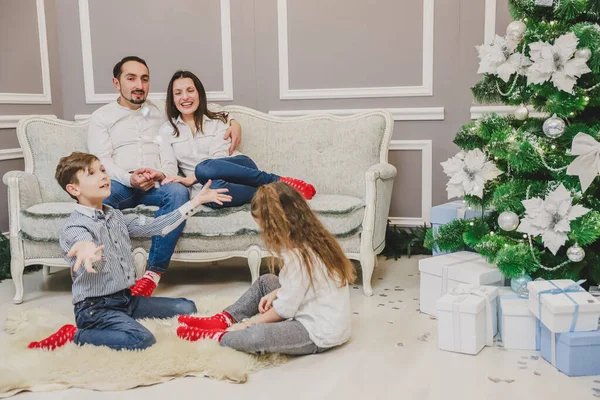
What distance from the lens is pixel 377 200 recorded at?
328 cm

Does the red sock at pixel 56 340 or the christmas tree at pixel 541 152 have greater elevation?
the christmas tree at pixel 541 152

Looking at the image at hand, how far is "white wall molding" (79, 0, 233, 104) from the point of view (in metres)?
4.13

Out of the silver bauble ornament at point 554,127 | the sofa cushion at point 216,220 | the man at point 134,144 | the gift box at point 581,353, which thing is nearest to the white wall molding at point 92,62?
the man at point 134,144

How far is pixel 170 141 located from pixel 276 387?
1.86m

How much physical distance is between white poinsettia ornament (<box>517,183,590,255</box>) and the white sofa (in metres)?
0.93

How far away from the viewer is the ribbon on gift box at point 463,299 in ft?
7.61

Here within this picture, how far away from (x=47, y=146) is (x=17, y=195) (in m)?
0.50

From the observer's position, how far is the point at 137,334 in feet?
7.53

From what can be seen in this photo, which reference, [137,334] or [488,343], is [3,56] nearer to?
[137,334]

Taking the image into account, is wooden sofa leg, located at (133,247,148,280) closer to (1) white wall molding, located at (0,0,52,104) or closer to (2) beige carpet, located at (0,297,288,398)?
(2) beige carpet, located at (0,297,288,398)

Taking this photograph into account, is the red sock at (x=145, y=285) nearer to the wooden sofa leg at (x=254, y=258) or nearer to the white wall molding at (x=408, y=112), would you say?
the wooden sofa leg at (x=254, y=258)

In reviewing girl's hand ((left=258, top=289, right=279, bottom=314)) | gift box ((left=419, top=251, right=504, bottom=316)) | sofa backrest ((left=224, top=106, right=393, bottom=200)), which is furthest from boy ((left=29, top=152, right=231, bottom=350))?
sofa backrest ((left=224, top=106, right=393, bottom=200))

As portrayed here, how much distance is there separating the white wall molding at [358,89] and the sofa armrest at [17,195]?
1703mm

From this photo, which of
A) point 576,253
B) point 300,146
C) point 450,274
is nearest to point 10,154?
point 300,146
